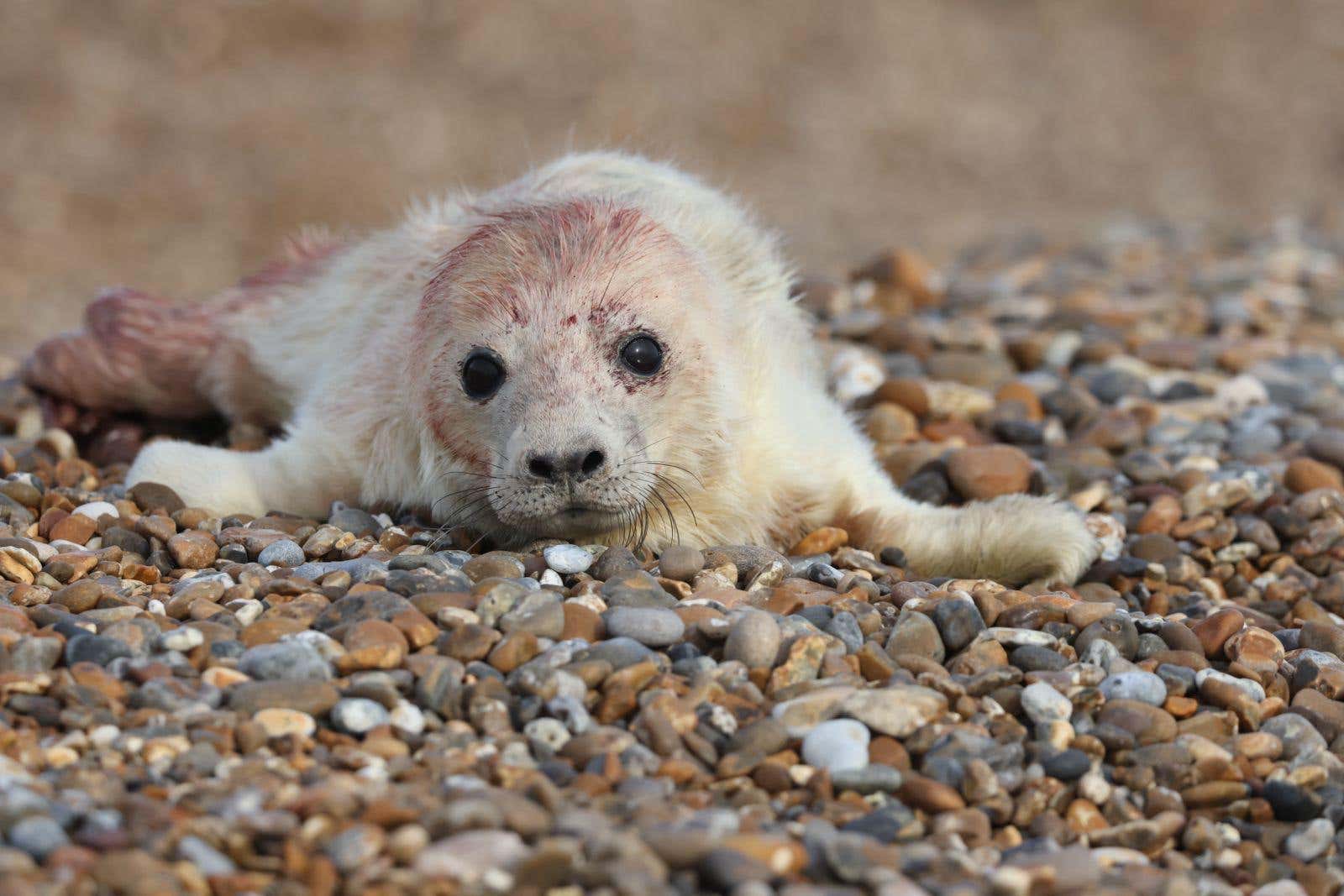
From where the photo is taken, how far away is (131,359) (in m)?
5.72

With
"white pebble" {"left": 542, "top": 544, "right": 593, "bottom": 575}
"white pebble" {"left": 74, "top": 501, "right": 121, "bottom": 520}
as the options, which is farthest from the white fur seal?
"white pebble" {"left": 74, "top": 501, "right": 121, "bottom": 520}

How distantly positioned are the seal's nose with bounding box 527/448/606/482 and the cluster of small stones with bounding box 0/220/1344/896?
7.7 inches

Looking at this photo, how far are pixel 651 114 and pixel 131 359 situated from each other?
7.91 metres

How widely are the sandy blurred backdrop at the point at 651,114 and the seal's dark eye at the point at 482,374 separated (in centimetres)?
545

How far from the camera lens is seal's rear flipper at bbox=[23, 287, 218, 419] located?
225 inches

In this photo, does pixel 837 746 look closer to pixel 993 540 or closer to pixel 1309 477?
pixel 993 540

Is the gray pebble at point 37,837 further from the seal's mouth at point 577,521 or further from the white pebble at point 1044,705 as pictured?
the white pebble at point 1044,705

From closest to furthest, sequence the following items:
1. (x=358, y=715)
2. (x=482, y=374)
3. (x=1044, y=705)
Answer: (x=358, y=715) → (x=1044, y=705) → (x=482, y=374)

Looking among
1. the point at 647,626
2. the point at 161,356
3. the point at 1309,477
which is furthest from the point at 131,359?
the point at 1309,477

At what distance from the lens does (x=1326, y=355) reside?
7008 mm

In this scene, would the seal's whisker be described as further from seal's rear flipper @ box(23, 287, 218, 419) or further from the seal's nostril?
seal's rear flipper @ box(23, 287, 218, 419)

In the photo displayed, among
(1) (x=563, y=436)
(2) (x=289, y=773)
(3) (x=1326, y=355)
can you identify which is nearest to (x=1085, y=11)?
(3) (x=1326, y=355)

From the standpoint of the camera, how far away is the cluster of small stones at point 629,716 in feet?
8.41

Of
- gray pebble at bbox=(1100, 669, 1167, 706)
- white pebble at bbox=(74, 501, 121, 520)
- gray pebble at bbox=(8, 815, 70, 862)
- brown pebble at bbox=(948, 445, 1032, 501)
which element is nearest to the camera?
gray pebble at bbox=(8, 815, 70, 862)
